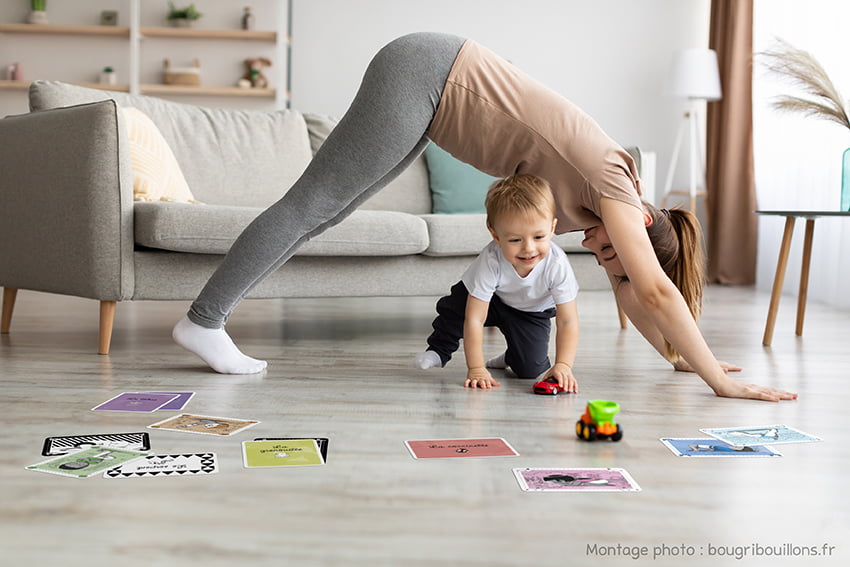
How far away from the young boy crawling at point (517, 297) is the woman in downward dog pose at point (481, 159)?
3.2 inches

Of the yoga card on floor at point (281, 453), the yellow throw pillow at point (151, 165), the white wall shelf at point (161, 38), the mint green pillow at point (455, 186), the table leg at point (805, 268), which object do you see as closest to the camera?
the yoga card on floor at point (281, 453)

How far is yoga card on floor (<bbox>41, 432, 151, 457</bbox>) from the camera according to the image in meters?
1.42

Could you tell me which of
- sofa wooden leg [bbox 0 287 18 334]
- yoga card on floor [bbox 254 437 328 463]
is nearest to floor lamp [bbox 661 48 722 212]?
sofa wooden leg [bbox 0 287 18 334]

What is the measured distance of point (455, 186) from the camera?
364 centimetres

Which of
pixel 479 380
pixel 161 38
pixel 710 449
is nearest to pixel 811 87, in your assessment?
pixel 479 380

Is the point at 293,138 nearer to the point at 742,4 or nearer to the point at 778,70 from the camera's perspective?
the point at 778,70

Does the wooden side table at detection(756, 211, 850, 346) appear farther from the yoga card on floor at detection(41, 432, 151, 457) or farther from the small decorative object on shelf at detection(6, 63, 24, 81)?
the small decorative object on shelf at detection(6, 63, 24, 81)

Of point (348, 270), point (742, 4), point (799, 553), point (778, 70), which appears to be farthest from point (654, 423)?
point (742, 4)

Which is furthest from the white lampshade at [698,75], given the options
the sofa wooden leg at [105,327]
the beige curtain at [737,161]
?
the sofa wooden leg at [105,327]

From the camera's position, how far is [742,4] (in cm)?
A: 518

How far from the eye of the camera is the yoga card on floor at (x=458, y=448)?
1.43 m

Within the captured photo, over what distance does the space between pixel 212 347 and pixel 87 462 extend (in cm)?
78

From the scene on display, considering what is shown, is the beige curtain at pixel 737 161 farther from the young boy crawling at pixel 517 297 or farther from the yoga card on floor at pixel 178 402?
the yoga card on floor at pixel 178 402

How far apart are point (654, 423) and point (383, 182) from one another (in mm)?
797
